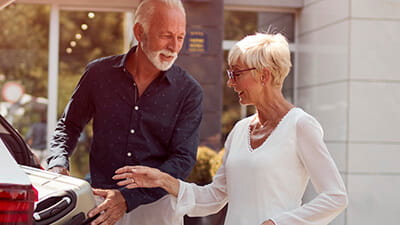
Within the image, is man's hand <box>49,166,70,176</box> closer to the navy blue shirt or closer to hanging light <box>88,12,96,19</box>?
the navy blue shirt

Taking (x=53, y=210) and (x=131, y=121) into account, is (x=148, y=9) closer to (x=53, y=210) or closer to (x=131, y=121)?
(x=131, y=121)

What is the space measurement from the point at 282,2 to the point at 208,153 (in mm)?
2892

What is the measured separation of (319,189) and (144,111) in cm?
113

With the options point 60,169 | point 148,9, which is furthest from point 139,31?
point 60,169

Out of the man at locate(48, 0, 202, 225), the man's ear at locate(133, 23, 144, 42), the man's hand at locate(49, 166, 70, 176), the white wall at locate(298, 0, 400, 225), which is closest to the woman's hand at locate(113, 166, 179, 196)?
the man at locate(48, 0, 202, 225)

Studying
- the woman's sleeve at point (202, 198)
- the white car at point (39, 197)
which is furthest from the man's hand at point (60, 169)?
the woman's sleeve at point (202, 198)

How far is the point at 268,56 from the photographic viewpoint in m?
3.06

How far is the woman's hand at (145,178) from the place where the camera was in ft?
10.1

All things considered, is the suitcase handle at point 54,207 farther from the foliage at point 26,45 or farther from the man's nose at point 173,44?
the foliage at point 26,45

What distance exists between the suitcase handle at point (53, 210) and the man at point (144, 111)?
826 mm

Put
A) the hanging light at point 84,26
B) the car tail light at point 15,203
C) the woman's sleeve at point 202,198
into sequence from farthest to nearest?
the hanging light at point 84,26 → the woman's sleeve at point 202,198 → the car tail light at point 15,203

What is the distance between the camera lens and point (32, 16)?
982cm

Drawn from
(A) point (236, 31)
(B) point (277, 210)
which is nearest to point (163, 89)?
(B) point (277, 210)

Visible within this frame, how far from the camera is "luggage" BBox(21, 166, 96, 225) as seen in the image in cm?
260
